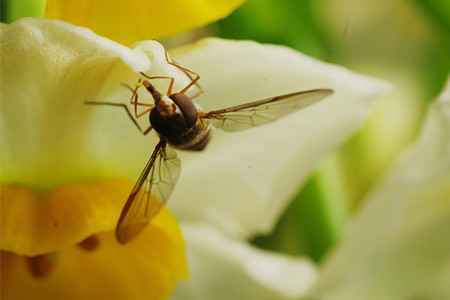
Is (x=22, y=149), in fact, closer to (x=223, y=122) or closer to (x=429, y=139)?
(x=223, y=122)

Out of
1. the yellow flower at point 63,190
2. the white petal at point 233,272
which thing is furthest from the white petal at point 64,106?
the white petal at point 233,272

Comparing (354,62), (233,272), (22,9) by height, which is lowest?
(233,272)

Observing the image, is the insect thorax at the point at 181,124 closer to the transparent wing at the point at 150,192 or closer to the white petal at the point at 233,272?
the transparent wing at the point at 150,192

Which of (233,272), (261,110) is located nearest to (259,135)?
(261,110)

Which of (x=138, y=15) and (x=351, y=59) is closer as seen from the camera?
(x=138, y=15)

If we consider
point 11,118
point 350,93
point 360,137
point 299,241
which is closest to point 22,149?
point 11,118

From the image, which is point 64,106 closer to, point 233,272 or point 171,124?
point 171,124

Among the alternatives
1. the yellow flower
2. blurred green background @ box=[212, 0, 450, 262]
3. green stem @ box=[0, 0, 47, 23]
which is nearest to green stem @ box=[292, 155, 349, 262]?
blurred green background @ box=[212, 0, 450, 262]
